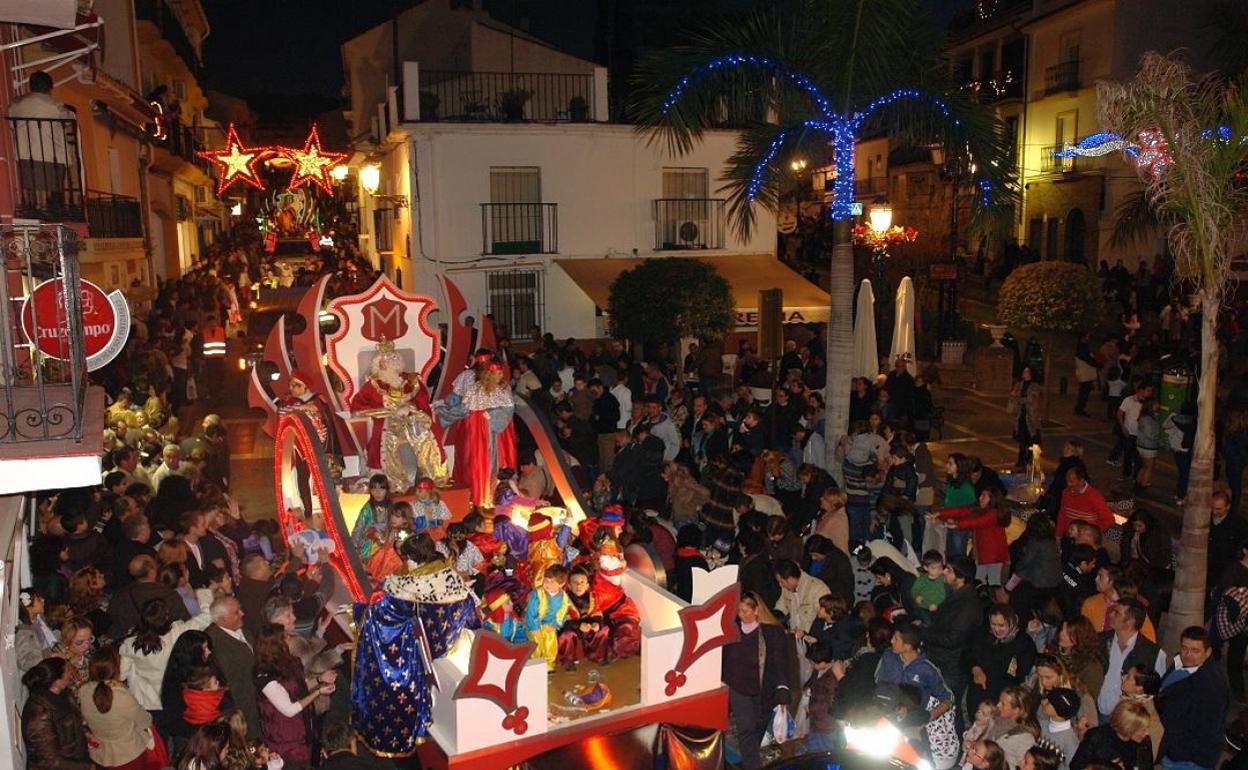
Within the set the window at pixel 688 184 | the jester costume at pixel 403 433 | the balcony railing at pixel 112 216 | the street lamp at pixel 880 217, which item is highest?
the window at pixel 688 184

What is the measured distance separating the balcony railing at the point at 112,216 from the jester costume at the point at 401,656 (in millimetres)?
13070

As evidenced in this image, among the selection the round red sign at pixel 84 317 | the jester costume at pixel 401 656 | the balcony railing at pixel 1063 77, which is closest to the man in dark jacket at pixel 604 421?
the jester costume at pixel 401 656

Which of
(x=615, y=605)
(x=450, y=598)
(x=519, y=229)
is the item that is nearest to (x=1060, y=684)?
(x=615, y=605)

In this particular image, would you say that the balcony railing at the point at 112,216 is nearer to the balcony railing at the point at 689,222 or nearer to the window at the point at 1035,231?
the balcony railing at the point at 689,222

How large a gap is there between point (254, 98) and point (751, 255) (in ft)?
339

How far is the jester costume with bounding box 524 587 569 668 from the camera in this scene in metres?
7.82

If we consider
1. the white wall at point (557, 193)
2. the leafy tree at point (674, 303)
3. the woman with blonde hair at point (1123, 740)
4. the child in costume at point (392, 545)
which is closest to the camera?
the woman with blonde hair at point (1123, 740)

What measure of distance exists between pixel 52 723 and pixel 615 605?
12.6ft

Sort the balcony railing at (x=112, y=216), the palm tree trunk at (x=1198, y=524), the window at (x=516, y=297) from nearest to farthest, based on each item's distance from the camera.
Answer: the palm tree trunk at (x=1198, y=524) → the balcony railing at (x=112, y=216) → the window at (x=516, y=297)

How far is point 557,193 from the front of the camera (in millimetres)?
24750

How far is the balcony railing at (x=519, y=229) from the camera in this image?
24.6 meters

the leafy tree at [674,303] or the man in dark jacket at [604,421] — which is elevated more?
the leafy tree at [674,303]

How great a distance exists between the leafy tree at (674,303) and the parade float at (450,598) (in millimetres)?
6132

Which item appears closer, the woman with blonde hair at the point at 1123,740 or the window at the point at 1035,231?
the woman with blonde hair at the point at 1123,740
